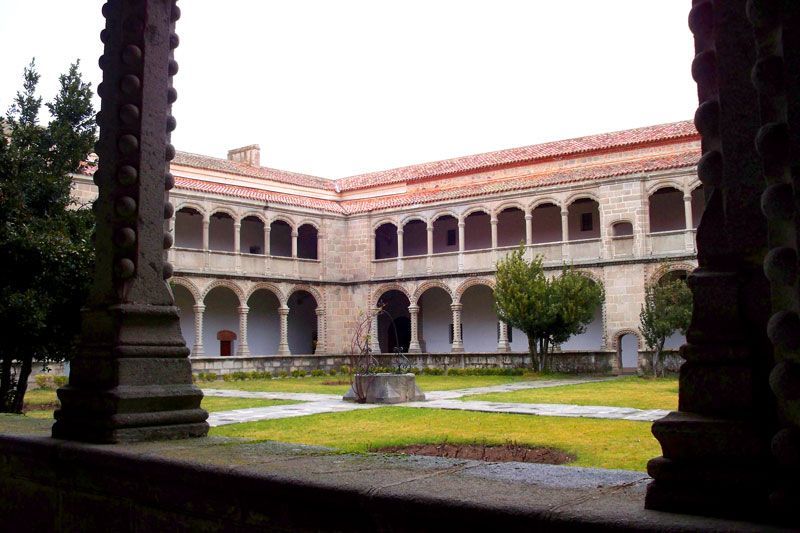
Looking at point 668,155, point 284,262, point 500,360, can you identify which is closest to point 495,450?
point 500,360

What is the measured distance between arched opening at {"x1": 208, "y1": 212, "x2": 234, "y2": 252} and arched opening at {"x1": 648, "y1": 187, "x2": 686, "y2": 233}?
16.1m

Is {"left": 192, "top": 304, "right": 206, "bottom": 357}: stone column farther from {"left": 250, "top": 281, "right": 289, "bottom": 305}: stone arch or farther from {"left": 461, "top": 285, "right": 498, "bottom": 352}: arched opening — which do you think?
{"left": 461, "top": 285, "right": 498, "bottom": 352}: arched opening

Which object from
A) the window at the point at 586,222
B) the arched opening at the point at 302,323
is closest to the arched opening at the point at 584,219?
the window at the point at 586,222

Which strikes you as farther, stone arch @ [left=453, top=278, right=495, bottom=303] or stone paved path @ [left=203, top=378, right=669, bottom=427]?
stone arch @ [left=453, top=278, right=495, bottom=303]

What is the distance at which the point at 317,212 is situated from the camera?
30891mm

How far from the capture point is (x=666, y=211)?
1062 inches

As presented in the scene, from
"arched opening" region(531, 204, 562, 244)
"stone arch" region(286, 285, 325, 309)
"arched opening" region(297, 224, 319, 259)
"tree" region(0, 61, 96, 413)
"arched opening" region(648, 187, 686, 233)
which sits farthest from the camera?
"arched opening" region(297, 224, 319, 259)

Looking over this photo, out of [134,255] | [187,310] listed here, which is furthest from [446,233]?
[134,255]

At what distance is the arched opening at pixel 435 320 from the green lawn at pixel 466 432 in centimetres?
1968

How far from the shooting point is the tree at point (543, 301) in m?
22.5

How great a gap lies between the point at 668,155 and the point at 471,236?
8.88 m

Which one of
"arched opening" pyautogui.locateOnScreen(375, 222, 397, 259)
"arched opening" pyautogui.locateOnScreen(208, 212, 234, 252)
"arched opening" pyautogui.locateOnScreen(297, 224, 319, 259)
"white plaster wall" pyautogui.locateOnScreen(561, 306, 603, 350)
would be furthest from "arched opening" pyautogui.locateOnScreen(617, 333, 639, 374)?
"arched opening" pyautogui.locateOnScreen(208, 212, 234, 252)

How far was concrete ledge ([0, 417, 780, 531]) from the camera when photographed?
1.74 metres

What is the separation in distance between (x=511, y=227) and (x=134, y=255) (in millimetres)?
27661
